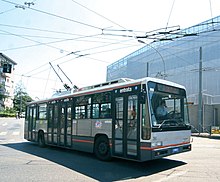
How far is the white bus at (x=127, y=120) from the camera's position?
27.2ft

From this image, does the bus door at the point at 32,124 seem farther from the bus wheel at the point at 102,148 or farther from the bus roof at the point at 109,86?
the bus wheel at the point at 102,148

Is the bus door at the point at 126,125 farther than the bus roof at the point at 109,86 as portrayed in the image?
No

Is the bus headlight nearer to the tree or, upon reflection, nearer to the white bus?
the white bus

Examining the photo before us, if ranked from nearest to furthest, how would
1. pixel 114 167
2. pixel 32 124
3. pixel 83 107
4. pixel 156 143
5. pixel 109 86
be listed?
pixel 156 143
pixel 114 167
pixel 109 86
pixel 83 107
pixel 32 124

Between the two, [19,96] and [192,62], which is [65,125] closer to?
[192,62]

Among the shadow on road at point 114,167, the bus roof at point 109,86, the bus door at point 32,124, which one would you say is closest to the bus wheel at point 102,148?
the shadow on road at point 114,167

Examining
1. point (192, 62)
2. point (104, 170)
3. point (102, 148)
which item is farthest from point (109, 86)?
point (192, 62)

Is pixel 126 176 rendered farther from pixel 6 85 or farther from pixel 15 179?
pixel 6 85

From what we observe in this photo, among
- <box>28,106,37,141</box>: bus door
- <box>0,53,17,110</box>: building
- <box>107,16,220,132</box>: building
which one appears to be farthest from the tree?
<box>28,106,37,141</box>: bus door

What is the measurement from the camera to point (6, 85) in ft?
281

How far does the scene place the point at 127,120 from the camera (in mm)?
8977

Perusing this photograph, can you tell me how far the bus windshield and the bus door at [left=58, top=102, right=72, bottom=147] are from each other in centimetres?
490

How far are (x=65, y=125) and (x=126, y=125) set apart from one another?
4.39 metres

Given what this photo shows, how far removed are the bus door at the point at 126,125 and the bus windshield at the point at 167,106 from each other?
543 millimetres
